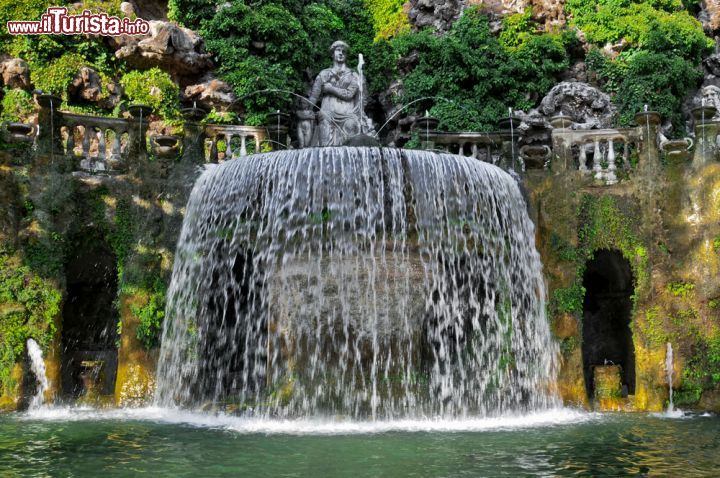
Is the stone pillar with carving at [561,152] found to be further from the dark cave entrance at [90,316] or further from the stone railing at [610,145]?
the dark cave entrance at [90,316]

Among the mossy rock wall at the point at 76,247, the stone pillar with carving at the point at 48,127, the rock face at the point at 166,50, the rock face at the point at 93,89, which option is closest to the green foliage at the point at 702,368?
the mossy rock wall at the point at 76,247

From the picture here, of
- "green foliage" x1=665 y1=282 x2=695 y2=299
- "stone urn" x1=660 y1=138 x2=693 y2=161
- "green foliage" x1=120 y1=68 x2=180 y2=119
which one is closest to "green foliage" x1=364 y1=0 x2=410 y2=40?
"green foliage" x1=120 y1=68 x2=180 y2=119

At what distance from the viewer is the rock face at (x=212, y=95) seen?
65.3 feet

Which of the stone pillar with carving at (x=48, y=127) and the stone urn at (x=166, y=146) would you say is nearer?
the stone pillar with carving at (x=48, y=127)

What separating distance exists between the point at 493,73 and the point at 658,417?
43.5 feet

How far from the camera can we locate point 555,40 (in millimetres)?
21031

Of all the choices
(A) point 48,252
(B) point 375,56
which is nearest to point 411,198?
(A) point 48,252

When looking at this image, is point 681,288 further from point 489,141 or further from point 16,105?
point 16,105

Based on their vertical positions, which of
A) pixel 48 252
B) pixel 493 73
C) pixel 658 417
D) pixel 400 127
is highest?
pixel 493 73

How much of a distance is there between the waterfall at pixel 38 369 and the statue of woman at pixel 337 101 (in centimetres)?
665

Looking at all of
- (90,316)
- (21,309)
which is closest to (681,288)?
(21,309)

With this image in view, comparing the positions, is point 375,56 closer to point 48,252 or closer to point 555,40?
point 555,40

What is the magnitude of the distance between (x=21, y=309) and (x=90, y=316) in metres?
3.60

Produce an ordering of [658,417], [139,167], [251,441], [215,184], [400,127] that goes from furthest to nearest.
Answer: [400,127]
[139,167]
[215,184]
[658,417]
[251,441]
